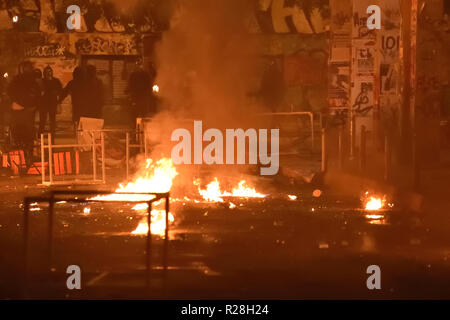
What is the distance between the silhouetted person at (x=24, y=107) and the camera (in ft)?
60.1

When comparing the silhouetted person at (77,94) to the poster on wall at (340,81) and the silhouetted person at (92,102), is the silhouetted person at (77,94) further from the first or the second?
the poster on wall at (340,81)

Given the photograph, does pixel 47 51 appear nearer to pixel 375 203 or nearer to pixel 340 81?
pixel 340 81

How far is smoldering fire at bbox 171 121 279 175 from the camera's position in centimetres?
1764

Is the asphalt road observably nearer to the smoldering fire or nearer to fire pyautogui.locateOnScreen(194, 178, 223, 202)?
fire pyautogui.locateOnScreen(194, 178, 223, 202)

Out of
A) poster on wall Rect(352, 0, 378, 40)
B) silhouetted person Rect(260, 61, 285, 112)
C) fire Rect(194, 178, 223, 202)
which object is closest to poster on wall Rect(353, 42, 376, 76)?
poster on wall Rect(352, 0, 378, 40)

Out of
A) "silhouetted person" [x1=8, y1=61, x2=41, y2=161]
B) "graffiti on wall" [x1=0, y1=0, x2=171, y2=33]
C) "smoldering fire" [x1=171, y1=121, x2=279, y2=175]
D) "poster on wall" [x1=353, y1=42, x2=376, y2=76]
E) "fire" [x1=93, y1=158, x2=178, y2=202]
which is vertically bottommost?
"fire" [x1=93, y1=158, x2=178, y2=202]

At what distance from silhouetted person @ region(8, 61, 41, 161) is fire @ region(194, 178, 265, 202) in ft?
15.1

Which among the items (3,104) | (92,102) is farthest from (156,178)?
(3,104)

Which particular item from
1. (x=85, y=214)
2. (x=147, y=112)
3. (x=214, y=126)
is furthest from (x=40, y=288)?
(x=147, y=112)

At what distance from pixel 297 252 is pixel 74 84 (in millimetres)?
13071

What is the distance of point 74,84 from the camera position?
21.3 metres

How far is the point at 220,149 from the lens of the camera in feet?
64.2
